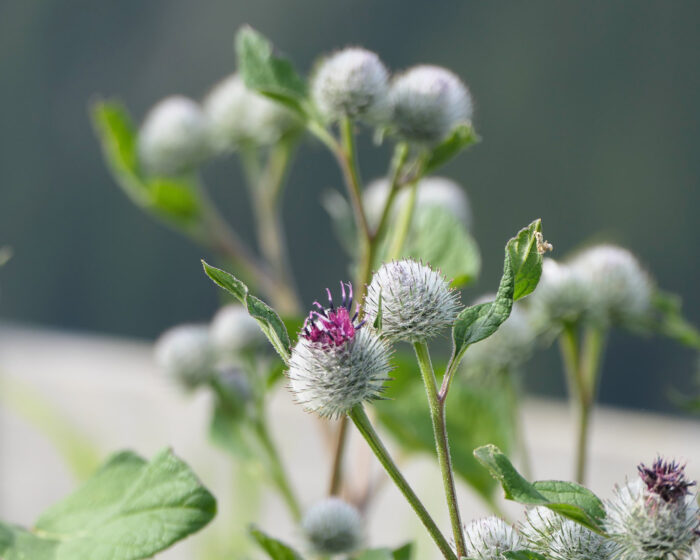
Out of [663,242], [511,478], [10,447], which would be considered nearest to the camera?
[511,478]

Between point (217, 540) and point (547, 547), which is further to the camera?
point (217, 540)

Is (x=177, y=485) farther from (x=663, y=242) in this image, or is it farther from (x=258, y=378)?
(x=663, y=242)

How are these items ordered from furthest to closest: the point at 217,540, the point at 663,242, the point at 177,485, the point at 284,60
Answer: the point at 663,242, the point at 217,540, the point at 284,60, the point at 177,485

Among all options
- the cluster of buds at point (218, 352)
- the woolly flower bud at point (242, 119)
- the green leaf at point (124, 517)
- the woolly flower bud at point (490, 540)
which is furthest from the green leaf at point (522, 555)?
the woolly flower bud at point (242, 119)

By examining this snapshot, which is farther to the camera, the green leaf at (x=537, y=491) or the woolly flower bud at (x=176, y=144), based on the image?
the woolly flower bud at (x=176, y=144)

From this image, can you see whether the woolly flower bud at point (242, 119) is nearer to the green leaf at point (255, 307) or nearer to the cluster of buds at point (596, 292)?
the cluster of buds at point (596, 292)

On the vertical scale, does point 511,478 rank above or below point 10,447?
below

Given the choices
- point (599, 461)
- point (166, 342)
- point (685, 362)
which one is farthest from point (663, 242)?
point (166, 342)

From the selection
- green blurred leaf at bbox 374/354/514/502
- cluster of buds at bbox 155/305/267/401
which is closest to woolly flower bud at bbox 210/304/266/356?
cluster of buds at bbox 155/305/267/401
